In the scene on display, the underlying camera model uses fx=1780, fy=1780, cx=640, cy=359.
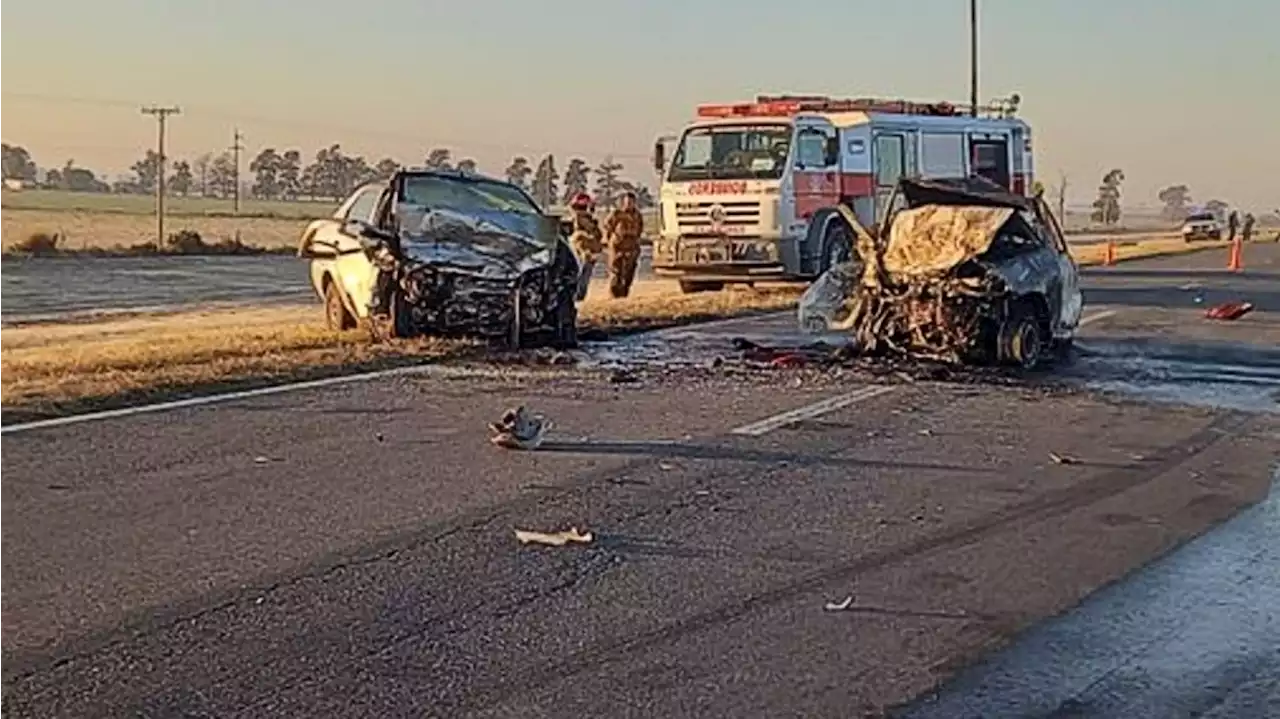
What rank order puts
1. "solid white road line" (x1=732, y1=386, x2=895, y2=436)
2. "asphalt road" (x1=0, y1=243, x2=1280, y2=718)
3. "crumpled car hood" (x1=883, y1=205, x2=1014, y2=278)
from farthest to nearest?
"crumpled car hood" (x1=883, y1=205, x2=1014, y2=278) < "solid white road line" (x1=732, y1=386, x2=895, y2=436) < "asphalt road" (x1=0, y1=243, x2=1280, y2=718)

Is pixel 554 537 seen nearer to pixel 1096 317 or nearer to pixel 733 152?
pixel 1096 317

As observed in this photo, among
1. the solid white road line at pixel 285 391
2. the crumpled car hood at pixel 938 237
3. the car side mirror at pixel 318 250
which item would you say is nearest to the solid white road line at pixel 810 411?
the solid white road line at pixel 285 391

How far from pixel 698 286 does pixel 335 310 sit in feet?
31.1

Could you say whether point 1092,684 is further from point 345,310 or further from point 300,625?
point 345,310

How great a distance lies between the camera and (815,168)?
25625 millimetres

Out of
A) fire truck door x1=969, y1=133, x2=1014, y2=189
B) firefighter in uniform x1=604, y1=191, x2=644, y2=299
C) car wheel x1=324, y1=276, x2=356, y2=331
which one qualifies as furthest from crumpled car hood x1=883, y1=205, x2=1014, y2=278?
fire truck door x1=969, y1=133, x2=1014, y2=189

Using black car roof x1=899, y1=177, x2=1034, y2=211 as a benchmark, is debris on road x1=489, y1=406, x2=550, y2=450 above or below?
below

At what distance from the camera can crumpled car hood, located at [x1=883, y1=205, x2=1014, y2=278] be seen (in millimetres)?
15734

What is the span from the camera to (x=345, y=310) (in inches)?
713

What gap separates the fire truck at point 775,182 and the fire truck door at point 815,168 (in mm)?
14

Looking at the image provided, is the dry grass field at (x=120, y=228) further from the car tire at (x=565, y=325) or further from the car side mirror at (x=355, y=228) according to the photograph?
the car tire at (x=565, y=325)

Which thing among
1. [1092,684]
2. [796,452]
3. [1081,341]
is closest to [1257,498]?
[796,452]

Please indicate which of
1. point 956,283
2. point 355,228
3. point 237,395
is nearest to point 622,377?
point 237,395

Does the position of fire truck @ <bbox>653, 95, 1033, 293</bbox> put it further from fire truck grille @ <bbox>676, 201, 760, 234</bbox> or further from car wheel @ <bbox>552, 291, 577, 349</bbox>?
car wheel @ <bbox>552, 291, 577, 349</bbox>
